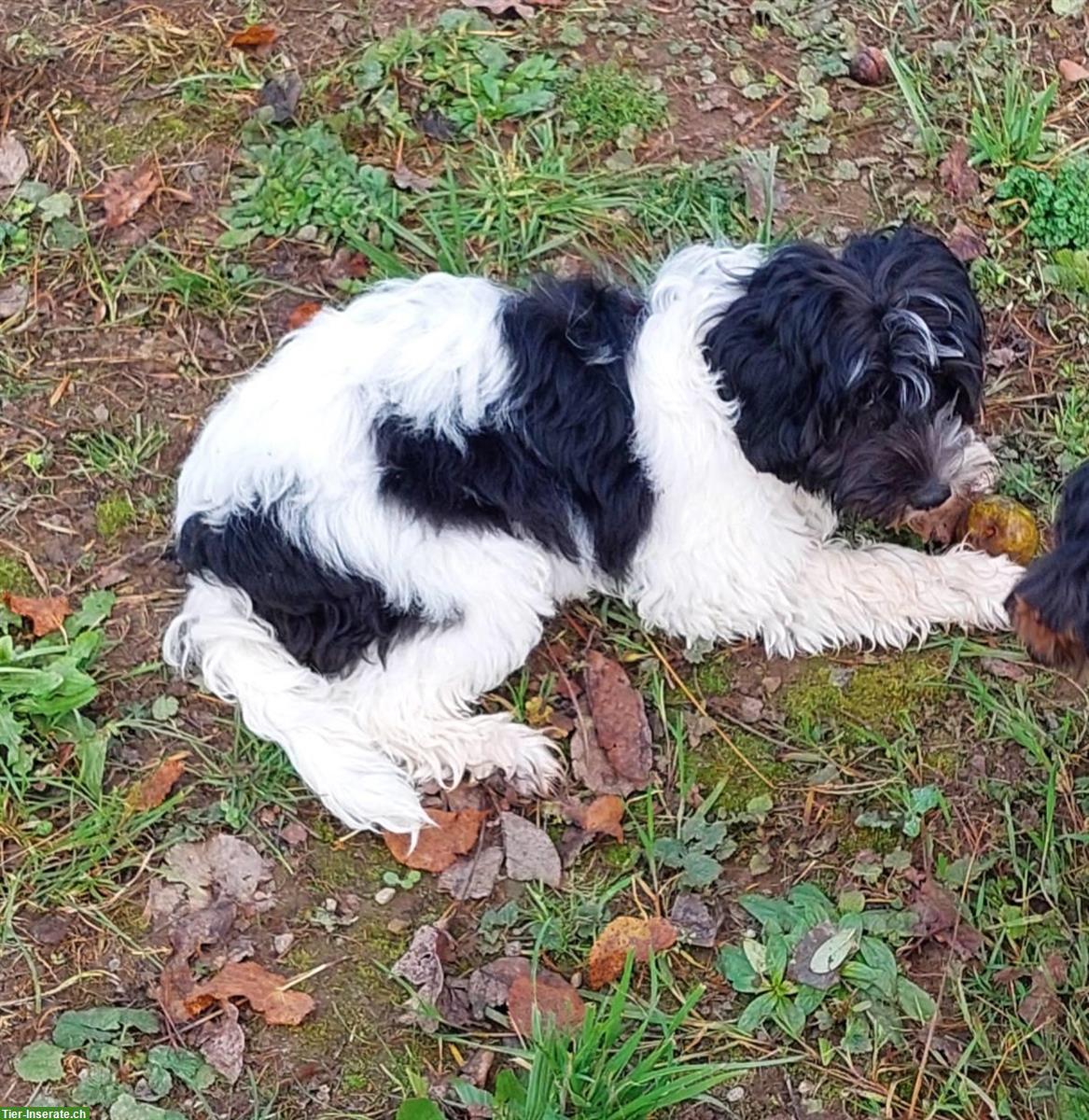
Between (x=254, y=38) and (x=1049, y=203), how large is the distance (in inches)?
102

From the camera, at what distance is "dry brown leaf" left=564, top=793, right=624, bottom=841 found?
3.50 meters

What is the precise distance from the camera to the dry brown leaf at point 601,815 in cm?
350

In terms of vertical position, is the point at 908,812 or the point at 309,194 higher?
the point at 309,194

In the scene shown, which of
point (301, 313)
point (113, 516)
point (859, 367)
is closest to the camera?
point (859, 367)

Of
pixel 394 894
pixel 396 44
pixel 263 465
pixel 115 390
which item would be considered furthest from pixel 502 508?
pixel 396 44

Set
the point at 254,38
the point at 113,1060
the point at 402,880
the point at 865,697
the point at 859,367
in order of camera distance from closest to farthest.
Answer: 1. the point at 859,367
2. the point at 113,1060
3. the point at 402,880
4. the point at 865,697
5. the point at 254,38

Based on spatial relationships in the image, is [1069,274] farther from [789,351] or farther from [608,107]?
[789,351]

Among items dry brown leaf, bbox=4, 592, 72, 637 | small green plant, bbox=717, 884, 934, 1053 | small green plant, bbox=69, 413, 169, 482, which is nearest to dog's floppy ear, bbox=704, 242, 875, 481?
small green plant, bbox=717, 884, 934, 1053

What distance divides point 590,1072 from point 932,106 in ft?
10.5

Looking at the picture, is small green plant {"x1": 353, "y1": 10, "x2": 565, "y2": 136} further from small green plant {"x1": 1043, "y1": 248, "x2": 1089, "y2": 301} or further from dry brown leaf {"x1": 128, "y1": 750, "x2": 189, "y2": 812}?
dry brown leaf {"x1": 128, "y1": 750, "x2": 189, "y2": 812}

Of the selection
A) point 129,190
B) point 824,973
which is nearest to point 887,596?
point 824,973

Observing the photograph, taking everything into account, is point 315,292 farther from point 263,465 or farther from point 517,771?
point 517,771

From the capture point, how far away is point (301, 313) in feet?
13.9

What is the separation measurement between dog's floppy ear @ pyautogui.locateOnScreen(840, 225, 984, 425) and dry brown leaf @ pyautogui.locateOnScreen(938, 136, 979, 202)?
131cm
